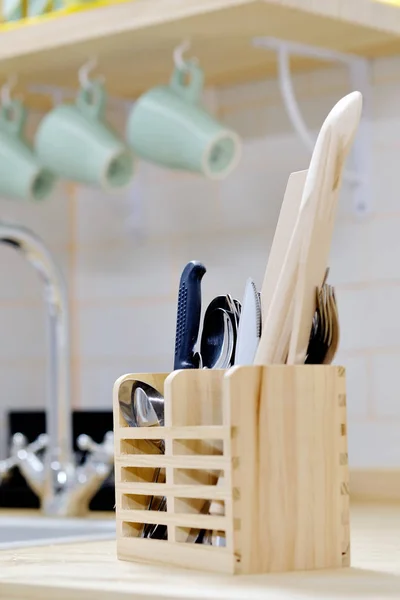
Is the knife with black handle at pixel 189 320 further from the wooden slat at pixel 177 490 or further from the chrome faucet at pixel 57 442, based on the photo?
the chrome faucet at pixel 57 442

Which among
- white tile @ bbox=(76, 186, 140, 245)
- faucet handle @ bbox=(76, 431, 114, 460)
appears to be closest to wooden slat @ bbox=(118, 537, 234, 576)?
faucet handle @ bbox=(76, 431, 114, 460)

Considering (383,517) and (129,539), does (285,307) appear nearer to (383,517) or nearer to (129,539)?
(129,539)

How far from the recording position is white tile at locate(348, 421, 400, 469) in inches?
65.1

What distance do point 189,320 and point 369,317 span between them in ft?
2.43

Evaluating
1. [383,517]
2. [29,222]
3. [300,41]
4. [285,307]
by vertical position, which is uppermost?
[300,41]

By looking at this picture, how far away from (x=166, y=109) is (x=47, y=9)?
0.24m

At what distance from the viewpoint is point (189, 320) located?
0.98 m

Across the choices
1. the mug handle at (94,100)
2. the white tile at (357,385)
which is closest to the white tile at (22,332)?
the mug handle at (94,100)

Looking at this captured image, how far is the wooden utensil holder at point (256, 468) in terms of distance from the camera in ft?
2.86

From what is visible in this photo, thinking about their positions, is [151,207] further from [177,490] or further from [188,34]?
[177,490]

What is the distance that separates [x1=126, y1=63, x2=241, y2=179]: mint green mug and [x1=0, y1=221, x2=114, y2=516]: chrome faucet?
0.24 meters

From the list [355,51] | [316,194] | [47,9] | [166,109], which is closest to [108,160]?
[166,109]

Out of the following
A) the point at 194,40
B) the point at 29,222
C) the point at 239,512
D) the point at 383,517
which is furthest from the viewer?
the point at 29,222

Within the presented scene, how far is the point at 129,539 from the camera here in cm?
97
